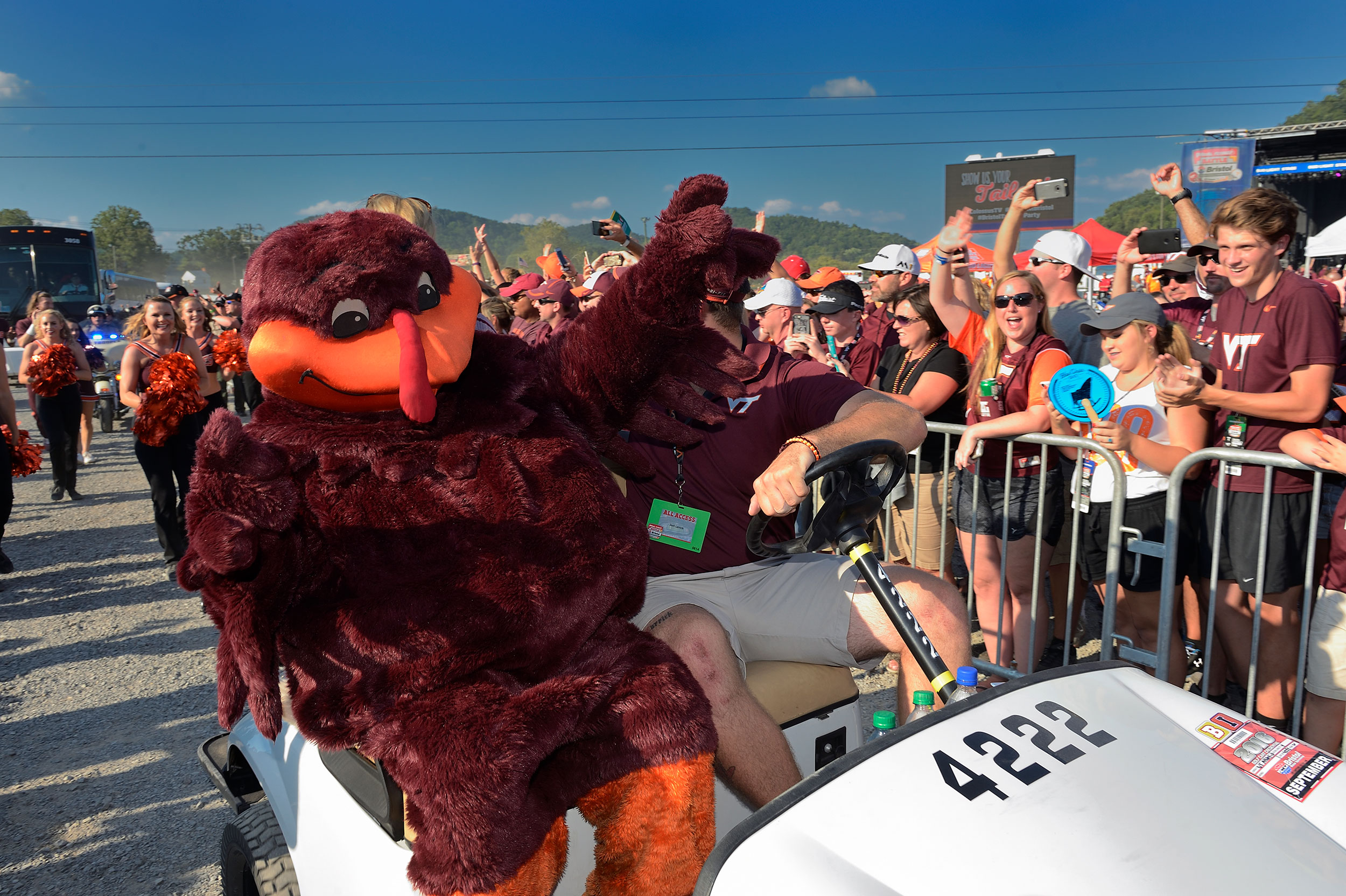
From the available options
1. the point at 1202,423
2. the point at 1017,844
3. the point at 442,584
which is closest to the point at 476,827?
the point at 442,584

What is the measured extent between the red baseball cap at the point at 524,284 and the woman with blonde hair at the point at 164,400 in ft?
9.39

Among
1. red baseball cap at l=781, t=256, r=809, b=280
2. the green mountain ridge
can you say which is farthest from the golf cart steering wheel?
the green mountain ridge

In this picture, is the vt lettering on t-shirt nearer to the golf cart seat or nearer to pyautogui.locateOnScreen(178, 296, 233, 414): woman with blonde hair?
the golf cart seat

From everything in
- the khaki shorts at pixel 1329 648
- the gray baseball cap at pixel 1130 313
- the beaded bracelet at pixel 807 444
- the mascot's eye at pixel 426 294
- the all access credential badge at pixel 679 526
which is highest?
the mascot's eye at pixel 426 294

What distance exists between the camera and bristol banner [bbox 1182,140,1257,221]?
85.5 ft

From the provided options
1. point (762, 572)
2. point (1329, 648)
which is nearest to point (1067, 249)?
point (1329, 648)

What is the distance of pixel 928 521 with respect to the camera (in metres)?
4.40

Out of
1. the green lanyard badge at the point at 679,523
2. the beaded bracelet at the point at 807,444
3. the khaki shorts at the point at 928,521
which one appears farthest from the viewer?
the khaki shorts at the point at 928,521

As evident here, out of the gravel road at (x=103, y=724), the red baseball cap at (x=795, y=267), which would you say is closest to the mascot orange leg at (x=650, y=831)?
the gravel road at (x=103, y=724)

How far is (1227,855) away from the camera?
4.09 ft

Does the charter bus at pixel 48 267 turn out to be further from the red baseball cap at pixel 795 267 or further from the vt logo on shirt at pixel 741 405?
the vt logo on shirt at pixel 741 405

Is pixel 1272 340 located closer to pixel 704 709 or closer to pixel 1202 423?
pixel 1202 423

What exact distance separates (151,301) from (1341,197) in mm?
33816

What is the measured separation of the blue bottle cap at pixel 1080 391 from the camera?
9.70 ft
